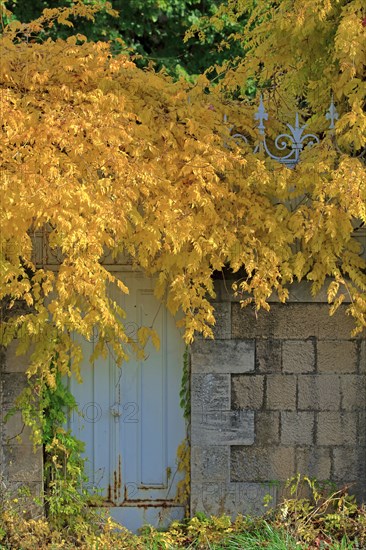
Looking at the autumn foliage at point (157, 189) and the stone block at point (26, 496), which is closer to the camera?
the autumn foliage at point (157, 189)

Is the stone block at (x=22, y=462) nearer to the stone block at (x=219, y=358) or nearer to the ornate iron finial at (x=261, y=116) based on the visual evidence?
the stone block at (x=219, y=358)

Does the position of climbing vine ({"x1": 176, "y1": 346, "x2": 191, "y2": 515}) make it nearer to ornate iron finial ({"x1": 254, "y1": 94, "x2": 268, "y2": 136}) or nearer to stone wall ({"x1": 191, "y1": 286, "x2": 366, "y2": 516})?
stone wall ({"x1": 191, "y1": 286, "x2": 366, "y2": 516})

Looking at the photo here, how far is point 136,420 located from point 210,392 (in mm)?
606

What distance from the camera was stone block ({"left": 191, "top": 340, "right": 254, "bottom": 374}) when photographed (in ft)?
19.5

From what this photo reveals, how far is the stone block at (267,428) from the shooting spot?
5953 mm

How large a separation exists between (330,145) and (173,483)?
8.27ft

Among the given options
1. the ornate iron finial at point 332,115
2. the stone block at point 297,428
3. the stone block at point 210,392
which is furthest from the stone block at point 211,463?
the ornate iron finial at point 332,115

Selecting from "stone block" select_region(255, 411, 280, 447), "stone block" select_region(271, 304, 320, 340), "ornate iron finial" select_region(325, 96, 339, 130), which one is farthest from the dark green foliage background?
"stone block" select_region(255, 411, 280, 447)

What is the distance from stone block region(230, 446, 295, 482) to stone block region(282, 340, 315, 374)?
531mm

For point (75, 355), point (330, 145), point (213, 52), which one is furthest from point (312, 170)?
point (213, 52)

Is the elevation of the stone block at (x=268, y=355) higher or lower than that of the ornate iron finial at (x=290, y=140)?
lower

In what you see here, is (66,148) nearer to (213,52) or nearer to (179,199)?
(179,199)

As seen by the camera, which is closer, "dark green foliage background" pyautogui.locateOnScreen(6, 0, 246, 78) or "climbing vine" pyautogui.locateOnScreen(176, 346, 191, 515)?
"climbing vine" pyautogui.locateOnScreen(176, 346, 191, 515)

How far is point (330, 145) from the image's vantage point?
5.80 metres
